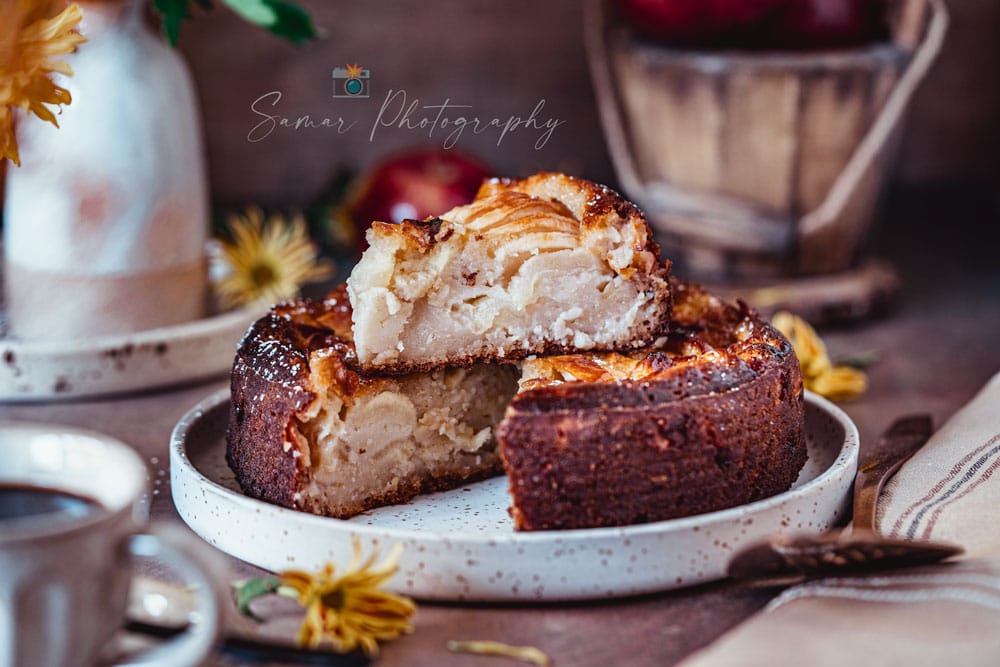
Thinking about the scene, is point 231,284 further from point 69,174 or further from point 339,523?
point 339,523

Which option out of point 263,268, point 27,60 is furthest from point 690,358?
point 263,268

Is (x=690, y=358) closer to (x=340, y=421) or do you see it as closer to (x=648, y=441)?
(x=648, y=441)

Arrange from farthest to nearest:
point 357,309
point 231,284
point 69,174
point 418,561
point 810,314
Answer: point 810,314 → point 231,284 → point 69,174 → point 357,309 → point 418,561

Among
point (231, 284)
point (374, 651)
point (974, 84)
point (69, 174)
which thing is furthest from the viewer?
point (974, 84)

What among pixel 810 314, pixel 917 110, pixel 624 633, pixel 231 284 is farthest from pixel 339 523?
pixel 917 110

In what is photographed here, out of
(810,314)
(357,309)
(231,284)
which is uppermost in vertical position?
(357,309)

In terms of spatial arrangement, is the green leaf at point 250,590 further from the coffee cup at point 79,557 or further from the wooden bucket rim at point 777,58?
the wooden bucket rim at point 777,58

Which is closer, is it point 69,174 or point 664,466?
point 664,466

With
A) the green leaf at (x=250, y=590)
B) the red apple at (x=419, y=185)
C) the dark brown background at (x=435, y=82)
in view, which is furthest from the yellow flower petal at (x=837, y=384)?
the dark brown background at (x=435, y=82)
